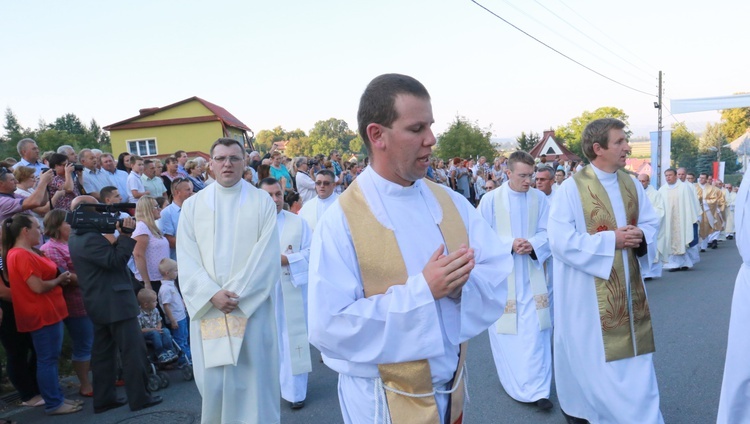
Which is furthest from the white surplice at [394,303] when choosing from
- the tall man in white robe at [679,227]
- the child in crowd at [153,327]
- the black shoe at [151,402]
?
the tall man in white robe at [679,227]

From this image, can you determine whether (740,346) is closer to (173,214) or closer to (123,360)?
(123,360)

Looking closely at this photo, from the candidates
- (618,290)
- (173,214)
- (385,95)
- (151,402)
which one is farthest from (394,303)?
(173,214)

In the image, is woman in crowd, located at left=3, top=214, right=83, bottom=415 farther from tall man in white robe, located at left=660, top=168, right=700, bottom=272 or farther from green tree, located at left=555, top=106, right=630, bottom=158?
green tree, located at left=555, top=106, right=630, bottom=158

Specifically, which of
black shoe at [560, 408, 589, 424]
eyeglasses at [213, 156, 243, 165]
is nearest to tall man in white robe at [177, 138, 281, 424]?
eyeglasses at [213, 156, 243, 165]

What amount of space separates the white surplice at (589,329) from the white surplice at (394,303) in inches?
76.0

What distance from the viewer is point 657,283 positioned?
405 inches

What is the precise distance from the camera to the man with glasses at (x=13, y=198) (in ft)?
20.3

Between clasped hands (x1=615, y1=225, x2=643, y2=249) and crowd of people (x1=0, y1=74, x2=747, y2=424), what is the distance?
0.04 feet

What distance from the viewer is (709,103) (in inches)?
575

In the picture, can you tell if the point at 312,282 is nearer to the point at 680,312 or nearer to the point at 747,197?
the point at 747,197

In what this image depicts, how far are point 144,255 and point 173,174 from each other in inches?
160

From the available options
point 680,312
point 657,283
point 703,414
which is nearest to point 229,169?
point 703,414

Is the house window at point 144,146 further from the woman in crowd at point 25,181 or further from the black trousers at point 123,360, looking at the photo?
the black trousers at point 123,360

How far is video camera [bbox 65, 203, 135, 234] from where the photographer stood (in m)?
4.81
